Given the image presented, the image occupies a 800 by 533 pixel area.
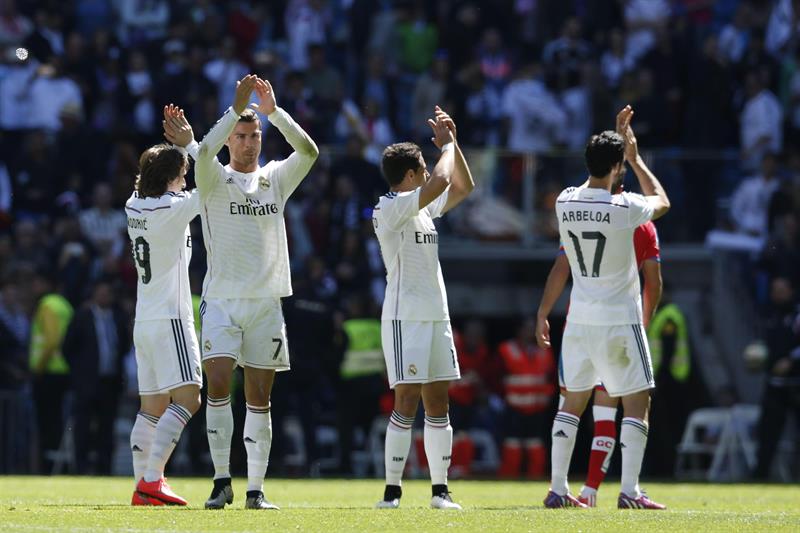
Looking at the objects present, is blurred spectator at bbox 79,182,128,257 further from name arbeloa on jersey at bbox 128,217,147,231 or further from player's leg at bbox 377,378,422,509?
player's leg at bbox 377,378,422,509

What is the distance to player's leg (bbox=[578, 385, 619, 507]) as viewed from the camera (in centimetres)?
1194

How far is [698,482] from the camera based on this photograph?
61.7 ft

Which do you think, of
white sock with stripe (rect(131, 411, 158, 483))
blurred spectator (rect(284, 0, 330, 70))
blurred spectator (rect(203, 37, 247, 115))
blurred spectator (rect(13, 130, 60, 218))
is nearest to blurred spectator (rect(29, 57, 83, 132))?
blurred spectator (rect(13, 130, 60, 218))

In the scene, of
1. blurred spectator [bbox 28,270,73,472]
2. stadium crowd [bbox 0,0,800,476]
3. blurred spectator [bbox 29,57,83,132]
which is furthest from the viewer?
blurred spectator [bbox 29,57,83,132]

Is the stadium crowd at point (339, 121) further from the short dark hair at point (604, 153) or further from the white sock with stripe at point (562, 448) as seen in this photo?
Result: the short dark hair at point (604, 153)

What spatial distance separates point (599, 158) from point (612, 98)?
41.6ft

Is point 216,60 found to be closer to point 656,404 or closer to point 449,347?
point 656,404

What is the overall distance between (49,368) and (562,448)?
9978mm

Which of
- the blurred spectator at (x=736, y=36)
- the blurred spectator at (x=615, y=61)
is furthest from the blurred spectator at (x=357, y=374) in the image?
the blurred spectator at (x=736, y=36)

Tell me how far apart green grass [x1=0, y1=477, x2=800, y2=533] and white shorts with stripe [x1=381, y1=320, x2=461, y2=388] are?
932 millimetres

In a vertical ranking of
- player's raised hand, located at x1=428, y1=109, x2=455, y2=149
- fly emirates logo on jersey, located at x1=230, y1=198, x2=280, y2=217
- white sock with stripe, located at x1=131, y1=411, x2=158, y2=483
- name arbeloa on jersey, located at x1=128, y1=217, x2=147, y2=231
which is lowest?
white sock with stripe, located at x1=131, y1=411, x2=158, y2=483

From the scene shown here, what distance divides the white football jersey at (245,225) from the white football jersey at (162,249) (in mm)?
229

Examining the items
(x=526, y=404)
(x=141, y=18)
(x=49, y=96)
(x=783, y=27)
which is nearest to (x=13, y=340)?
(x=49, y=96)

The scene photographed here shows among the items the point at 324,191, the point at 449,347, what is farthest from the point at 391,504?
the point at 324,191
